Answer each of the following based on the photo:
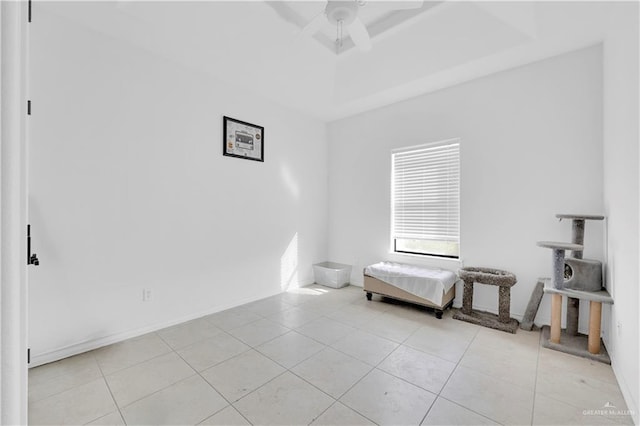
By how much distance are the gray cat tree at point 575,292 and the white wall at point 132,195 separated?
309 cm

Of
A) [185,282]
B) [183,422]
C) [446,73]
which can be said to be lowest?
[183,422]

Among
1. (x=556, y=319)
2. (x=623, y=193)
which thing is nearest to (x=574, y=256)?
(x=556, y=319)

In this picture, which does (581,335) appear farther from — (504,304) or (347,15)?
(347,15)

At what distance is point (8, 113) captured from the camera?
47cm

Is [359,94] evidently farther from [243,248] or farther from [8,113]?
[8,113]

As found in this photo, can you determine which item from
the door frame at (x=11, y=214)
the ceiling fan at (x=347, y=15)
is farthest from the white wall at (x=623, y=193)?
the door frame at (x=11, y=214)

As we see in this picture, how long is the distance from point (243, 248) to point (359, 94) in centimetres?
249

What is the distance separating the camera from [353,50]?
3.53m

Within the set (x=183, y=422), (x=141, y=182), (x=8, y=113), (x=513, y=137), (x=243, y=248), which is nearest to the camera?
(x=8, y=113)

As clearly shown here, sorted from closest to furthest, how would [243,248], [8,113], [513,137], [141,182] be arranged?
[8,113] < [141,182] < [513,137] < [243,248]

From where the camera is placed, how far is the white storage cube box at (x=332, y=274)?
432 centimetres

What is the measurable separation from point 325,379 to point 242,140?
2798 mm

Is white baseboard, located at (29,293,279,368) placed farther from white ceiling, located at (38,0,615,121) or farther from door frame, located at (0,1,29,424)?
white ceiling, located at (38,0,615,121)

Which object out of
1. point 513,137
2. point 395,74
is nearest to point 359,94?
point 395,74
